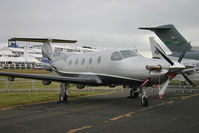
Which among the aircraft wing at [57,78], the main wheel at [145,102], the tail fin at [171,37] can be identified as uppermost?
the tail fin at [171,37]

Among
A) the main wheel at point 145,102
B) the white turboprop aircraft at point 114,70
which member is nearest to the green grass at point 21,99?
the white turboprop aircraft at point 114,70

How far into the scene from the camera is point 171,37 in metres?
31.0

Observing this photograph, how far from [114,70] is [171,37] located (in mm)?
20803

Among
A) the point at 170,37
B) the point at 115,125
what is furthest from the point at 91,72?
the point at 170,37

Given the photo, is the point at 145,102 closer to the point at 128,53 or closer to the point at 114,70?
the point at 114,70

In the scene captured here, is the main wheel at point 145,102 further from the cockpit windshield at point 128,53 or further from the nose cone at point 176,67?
the cockpit windshield at point 128,53

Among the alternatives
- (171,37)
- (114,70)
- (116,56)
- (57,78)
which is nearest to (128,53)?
(116,56)

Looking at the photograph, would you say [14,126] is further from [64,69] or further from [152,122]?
[64,69]

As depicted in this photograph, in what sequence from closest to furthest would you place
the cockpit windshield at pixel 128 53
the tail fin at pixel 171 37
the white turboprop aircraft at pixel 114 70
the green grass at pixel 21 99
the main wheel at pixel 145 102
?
1. the white turboprop aircraft at pixel 114 70
2. the main wheel at pixel 145 102
3. the cockpit windshield at pixel 128 53
4. the green grass at pixel 21 99
5. the tail fin at pixel 171 37

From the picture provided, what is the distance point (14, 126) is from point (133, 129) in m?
3.96

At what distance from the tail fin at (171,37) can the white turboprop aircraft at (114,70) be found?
17.4 meters

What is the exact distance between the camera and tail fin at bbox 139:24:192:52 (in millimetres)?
30634

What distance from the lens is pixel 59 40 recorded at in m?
20.3

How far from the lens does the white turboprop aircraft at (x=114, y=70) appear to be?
1058 cm
